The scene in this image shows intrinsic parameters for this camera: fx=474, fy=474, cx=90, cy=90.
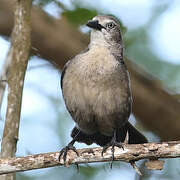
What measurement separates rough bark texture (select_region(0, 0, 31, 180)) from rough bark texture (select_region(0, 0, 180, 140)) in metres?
1.33

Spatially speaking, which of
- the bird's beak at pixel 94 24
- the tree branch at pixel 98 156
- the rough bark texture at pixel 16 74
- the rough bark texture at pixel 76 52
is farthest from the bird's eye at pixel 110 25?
the tree branch at pixel 98 156

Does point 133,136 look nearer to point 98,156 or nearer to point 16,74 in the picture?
point 98,156

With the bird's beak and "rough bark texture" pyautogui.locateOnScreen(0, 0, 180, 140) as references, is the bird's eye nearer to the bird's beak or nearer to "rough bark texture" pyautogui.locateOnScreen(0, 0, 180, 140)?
the bird's beak

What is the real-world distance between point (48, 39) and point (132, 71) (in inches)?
51.1

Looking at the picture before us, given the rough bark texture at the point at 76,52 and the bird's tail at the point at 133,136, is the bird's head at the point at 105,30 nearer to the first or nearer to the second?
the rough bark texture at the point at 76,52

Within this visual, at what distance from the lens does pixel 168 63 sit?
8086 millimetres

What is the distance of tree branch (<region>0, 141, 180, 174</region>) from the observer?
4.34 m

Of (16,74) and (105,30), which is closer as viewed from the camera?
(16,74)

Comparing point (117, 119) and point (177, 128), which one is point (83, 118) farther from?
point (177, 128)

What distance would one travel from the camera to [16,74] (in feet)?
16.5

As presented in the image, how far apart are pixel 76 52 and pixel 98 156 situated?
258 cm

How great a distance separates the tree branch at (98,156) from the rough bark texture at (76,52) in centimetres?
219

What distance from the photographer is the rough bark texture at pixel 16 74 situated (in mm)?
4656

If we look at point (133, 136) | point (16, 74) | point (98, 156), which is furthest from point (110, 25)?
point (98, 156)
